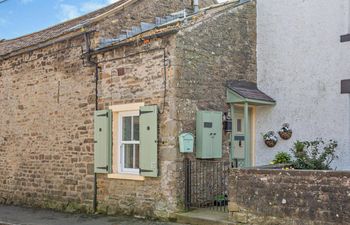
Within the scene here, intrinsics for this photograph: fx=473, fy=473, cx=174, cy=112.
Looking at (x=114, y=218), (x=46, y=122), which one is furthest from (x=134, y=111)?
(x=46, y=122)

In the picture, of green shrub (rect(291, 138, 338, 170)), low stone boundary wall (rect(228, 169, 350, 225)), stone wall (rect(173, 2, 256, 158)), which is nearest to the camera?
low stone boundary wall (rect(228, 169, 350, 225))

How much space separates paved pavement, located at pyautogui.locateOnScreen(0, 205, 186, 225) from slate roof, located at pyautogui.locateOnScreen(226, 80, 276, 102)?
3506 mm

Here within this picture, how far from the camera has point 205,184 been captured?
1048 cm

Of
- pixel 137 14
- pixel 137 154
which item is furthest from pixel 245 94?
pixel 137 14

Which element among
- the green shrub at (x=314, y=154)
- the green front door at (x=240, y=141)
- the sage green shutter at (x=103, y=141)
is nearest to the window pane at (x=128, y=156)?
the sage green shutter at (x=103, y=141)

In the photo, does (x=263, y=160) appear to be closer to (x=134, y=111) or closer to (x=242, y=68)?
(x=242, y=68)

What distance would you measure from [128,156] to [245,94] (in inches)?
122

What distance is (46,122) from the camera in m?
13.1

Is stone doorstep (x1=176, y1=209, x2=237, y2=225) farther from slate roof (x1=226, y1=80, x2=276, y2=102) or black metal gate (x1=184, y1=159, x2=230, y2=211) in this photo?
slate roof (x1=226, y1=80, x2=276, y2=102)

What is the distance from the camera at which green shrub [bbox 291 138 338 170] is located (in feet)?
30.7

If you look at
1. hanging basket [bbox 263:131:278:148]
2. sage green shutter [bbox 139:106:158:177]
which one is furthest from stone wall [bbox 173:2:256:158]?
hanging basket [bbox 263:131:278:148]

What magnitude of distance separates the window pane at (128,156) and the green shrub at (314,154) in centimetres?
370

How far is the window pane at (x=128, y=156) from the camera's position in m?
11.1

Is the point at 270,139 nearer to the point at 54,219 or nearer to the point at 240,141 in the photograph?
the point at 240,141
